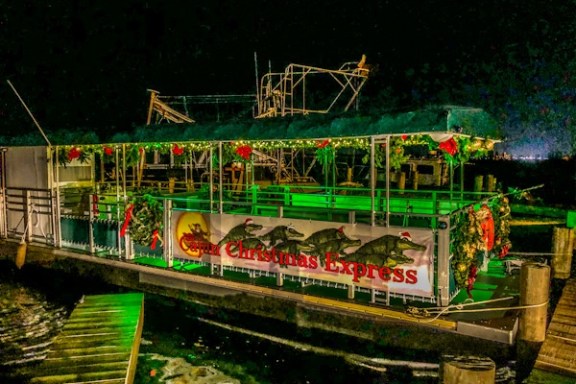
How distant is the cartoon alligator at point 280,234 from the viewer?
32.6 feet

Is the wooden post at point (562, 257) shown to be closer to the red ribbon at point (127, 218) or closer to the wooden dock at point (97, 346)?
the wooden dock at point (97, 346)

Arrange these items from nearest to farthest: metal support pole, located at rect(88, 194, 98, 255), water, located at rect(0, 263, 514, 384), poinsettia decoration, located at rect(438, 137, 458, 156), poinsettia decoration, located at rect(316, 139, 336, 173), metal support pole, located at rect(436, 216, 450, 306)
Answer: metal support pole, located at rect(436, 216, 450, 306)
water, located at rect(0, 263, 514, 384)
poinsettia decoration, located at rect(438, 137, 458, 156)
poinsettia decoration, located at rect(316, 139, 336, 173)
metal support pole, located at rect(88, 194, 98, 255)

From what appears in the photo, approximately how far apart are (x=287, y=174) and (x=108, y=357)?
1818 centimetres

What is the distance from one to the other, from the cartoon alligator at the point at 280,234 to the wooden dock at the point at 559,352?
4463 mm

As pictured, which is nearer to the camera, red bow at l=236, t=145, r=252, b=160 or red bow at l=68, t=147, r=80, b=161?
red bow at l=236, t=145, r=252, b=160

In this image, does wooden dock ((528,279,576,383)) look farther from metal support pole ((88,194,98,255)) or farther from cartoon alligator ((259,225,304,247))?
metal support pole ((88,194,98,255))

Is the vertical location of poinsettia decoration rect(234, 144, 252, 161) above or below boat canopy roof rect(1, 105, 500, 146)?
below

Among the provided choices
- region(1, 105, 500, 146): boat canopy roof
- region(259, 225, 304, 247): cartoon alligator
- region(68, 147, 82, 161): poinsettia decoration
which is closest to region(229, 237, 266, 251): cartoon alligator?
region(259, 225, 304, 247): cartoon alligator

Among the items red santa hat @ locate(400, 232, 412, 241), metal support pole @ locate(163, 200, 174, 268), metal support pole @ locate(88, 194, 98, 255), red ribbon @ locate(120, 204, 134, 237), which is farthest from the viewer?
metal support pole @ locate(88, 194, 98, 255)

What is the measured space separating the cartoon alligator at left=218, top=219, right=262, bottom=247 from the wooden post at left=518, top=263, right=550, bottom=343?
4995 millimetres

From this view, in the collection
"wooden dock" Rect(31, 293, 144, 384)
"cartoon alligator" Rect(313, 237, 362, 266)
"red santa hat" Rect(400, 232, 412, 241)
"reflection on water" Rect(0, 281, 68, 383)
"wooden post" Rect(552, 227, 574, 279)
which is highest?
"red santa hat" Rect(400, 232, 412, 241)

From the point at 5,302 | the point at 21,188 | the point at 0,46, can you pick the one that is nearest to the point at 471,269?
the point at 5,302

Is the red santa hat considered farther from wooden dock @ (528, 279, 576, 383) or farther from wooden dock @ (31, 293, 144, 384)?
wooden dock @ (31, 293, 144, 384)

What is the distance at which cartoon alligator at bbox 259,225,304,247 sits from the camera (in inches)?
391
